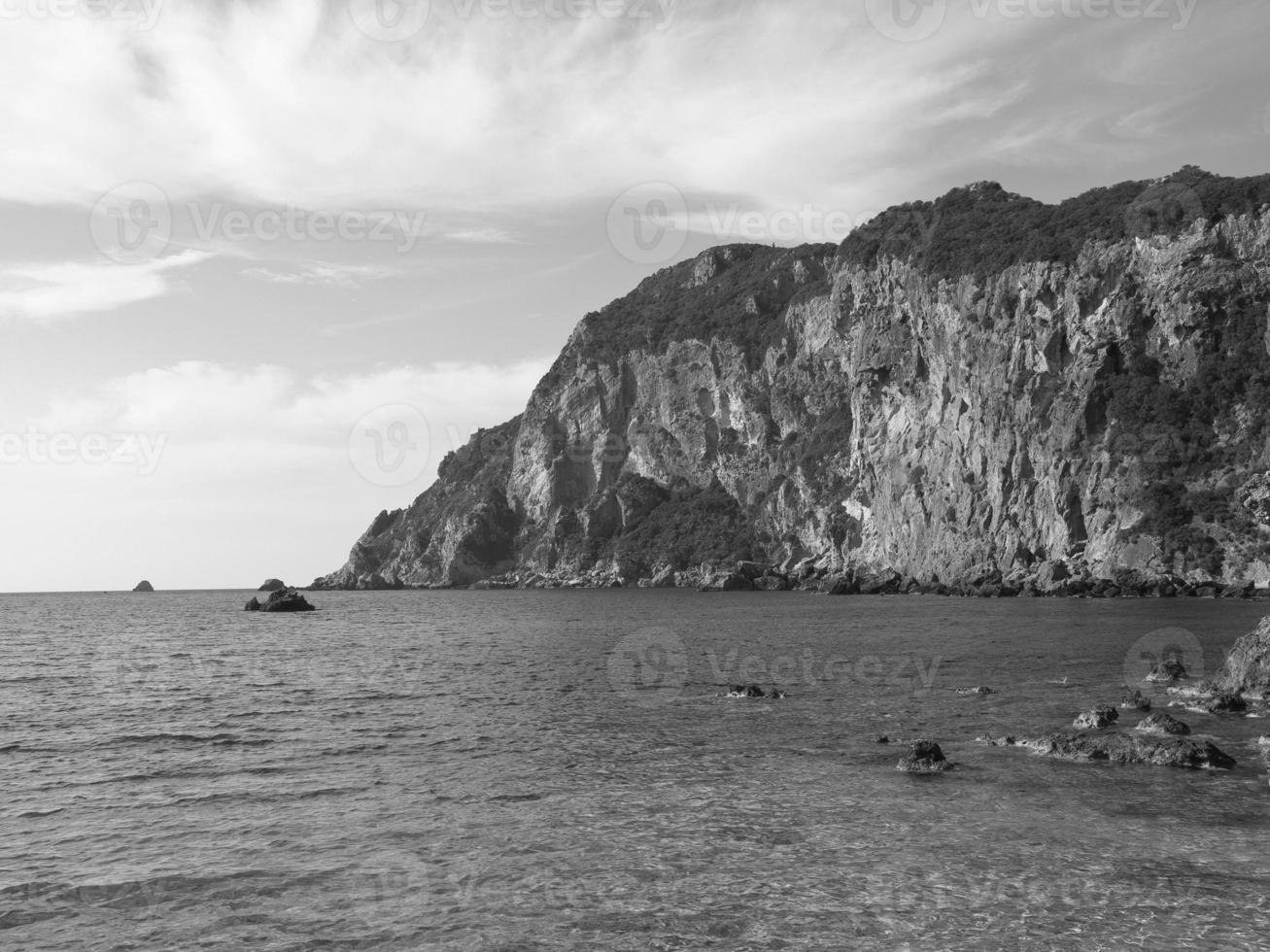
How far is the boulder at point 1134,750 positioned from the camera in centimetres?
2191

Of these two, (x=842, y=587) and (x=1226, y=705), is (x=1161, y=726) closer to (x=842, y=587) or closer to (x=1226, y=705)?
(x=1226, y=705)

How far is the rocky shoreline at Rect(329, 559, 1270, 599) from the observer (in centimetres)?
9112

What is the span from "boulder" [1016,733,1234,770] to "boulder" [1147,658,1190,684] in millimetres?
15119

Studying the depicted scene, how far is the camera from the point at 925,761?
2205cm

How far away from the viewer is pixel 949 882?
14.7 meters

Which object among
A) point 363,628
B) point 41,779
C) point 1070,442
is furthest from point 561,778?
point 1070,442

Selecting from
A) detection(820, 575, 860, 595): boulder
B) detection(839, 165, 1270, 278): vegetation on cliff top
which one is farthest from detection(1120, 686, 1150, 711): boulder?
detection(820, 575, 860, 595): boulder

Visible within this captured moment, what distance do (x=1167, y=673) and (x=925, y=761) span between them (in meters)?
21.7

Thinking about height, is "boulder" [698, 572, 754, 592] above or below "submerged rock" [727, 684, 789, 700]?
above

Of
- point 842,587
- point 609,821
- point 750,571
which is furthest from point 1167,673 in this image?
point 750,571

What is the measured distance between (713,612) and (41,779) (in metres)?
73.6

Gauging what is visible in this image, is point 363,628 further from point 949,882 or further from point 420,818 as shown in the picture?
point 949,882

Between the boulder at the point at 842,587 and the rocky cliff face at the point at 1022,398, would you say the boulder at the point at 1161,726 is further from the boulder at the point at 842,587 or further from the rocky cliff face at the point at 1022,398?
the boulder at the point at 842,587

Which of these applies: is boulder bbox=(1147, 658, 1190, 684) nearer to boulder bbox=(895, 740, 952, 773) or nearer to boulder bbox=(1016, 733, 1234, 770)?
boulder bbox=(1016, 733, 1234, 770)
